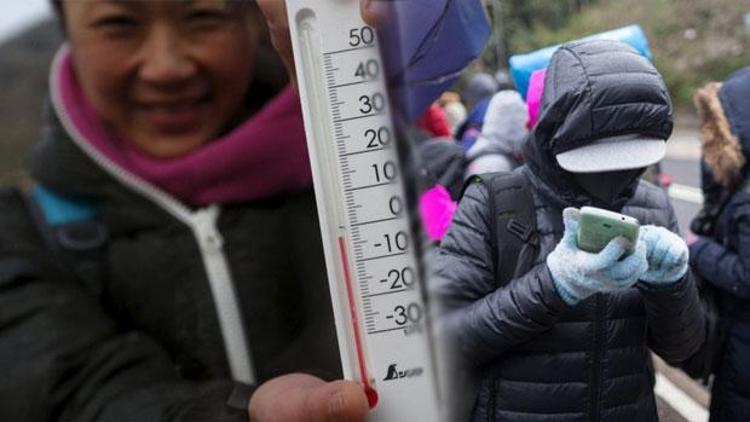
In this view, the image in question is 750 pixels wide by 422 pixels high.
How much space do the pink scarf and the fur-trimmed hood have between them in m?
0.56

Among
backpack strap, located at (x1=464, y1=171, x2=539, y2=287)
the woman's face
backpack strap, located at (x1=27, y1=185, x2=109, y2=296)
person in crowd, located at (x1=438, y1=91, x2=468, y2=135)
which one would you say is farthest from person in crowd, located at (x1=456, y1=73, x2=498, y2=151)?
backpack strap, located at (x1=27, y1=185, x2=109, y2=296)

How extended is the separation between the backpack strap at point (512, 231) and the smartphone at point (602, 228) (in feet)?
0.20

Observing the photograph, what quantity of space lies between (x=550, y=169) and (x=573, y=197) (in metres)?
0.03

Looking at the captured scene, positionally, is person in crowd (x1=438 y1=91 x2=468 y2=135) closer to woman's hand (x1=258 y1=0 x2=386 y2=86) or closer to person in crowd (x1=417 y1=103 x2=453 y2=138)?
person in crowd (x1=417 y1=103 x2=453 y2=138)

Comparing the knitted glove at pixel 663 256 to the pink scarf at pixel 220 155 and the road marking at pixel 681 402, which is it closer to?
the road marking at pixel 681 402

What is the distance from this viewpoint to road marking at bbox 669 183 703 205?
631 millimetres

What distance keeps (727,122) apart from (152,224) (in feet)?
2.69

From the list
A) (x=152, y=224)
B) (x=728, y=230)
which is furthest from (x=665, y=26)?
(x=152, y=224)

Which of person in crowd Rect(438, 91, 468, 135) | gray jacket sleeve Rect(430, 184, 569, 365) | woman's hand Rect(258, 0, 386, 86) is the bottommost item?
gray jacket sleeve Rect(430, 184, 569, 365)

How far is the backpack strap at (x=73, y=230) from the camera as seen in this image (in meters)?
0.99

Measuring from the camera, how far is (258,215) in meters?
1.06

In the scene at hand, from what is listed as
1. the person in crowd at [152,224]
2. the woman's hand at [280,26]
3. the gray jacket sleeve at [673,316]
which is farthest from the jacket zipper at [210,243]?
the gray jacket sleeve at [673,316]

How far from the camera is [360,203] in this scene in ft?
1.46

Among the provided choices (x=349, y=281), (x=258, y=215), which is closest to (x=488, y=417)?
(x=349, y=281)
